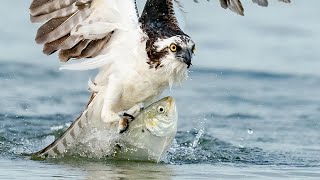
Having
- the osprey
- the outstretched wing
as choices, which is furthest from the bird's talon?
the outstretched wing

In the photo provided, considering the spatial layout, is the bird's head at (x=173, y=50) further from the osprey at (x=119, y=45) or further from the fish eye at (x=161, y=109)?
the fish eye at (x=161, y=109)

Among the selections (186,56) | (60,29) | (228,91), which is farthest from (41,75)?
(186,56)

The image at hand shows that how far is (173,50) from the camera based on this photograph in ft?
29.0

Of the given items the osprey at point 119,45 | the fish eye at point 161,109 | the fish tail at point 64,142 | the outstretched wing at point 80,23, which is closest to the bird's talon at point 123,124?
the osprey at point 119,45

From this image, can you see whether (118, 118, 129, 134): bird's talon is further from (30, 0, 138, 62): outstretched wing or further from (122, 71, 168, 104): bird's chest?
(30, 0, 138, 62): outstretched wing

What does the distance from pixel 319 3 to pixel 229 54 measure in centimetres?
284

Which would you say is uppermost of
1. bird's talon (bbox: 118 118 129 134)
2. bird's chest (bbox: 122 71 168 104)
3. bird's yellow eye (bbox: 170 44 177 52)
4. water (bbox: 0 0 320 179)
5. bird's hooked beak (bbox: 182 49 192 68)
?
bird's yellow eye (bbox: 170 44 177 52)

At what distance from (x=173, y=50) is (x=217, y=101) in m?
4.15

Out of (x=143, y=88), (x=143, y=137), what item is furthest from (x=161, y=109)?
(x=143, y=137)

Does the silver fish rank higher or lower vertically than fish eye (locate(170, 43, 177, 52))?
lower

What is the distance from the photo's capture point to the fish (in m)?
9.19

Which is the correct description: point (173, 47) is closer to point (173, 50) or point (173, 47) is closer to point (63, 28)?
point (173, 50)

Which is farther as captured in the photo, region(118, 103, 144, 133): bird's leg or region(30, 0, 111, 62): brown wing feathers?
region(30, 0, 111, 62): brown wing feathers

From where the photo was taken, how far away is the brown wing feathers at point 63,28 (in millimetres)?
9578
